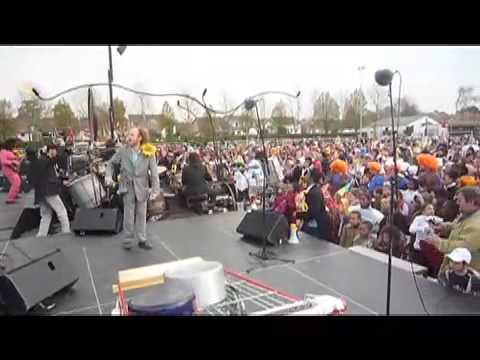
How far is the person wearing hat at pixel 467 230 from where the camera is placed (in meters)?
1.98

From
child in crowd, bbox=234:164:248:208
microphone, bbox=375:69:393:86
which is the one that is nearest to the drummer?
child in crowd, bbox=234:164:248:208

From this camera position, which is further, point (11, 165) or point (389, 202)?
point (11, 165)

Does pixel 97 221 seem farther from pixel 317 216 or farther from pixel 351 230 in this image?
pixel 351 230

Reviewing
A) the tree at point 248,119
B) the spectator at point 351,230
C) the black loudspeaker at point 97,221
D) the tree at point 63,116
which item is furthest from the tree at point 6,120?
the spectator at point 351,230

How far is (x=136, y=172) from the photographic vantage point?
274cm

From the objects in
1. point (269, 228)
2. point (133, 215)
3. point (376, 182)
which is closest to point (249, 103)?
point (269, 228)

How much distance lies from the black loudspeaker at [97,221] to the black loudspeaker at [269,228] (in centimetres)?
125

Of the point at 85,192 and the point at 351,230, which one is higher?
the point at 85,192

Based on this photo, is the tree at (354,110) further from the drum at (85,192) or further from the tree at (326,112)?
the drum at (85,192)

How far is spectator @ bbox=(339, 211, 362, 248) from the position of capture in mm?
2945

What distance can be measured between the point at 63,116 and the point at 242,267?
5.35 m

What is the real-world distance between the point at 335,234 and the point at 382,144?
16.0ft

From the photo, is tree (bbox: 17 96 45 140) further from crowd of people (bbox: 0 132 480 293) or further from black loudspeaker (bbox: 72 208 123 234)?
black loudspeaker (bbox: 72 208 123 234)
